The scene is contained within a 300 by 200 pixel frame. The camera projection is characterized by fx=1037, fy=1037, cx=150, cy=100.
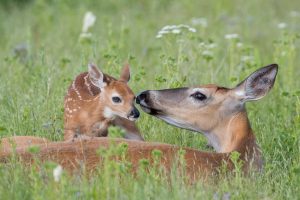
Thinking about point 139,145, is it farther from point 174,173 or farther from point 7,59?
point 7,59

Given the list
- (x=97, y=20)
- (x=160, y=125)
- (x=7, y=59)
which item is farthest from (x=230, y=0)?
(x=160, y=125)

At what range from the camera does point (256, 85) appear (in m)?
7.55

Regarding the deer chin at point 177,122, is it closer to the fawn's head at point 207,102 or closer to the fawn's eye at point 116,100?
the fawn's head at point 207,102

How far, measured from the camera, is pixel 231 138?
291 inches

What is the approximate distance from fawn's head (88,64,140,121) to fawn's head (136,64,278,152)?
34 cm

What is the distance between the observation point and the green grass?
20.2ft

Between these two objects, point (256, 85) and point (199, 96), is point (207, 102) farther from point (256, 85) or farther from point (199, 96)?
point (256, 85)

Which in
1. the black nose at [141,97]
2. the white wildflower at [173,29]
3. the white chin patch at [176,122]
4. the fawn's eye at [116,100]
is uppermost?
the white wildflower at [173,29]

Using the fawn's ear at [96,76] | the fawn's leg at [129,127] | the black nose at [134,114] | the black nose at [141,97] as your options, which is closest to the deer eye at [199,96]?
the black nose at [141,97]

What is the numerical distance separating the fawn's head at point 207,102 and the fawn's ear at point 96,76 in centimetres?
66

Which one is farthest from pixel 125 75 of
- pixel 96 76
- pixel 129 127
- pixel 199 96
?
pixel 199 96

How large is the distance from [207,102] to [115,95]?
0.90 meters

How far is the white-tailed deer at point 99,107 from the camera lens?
26.5ft

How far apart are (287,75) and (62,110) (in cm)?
306
